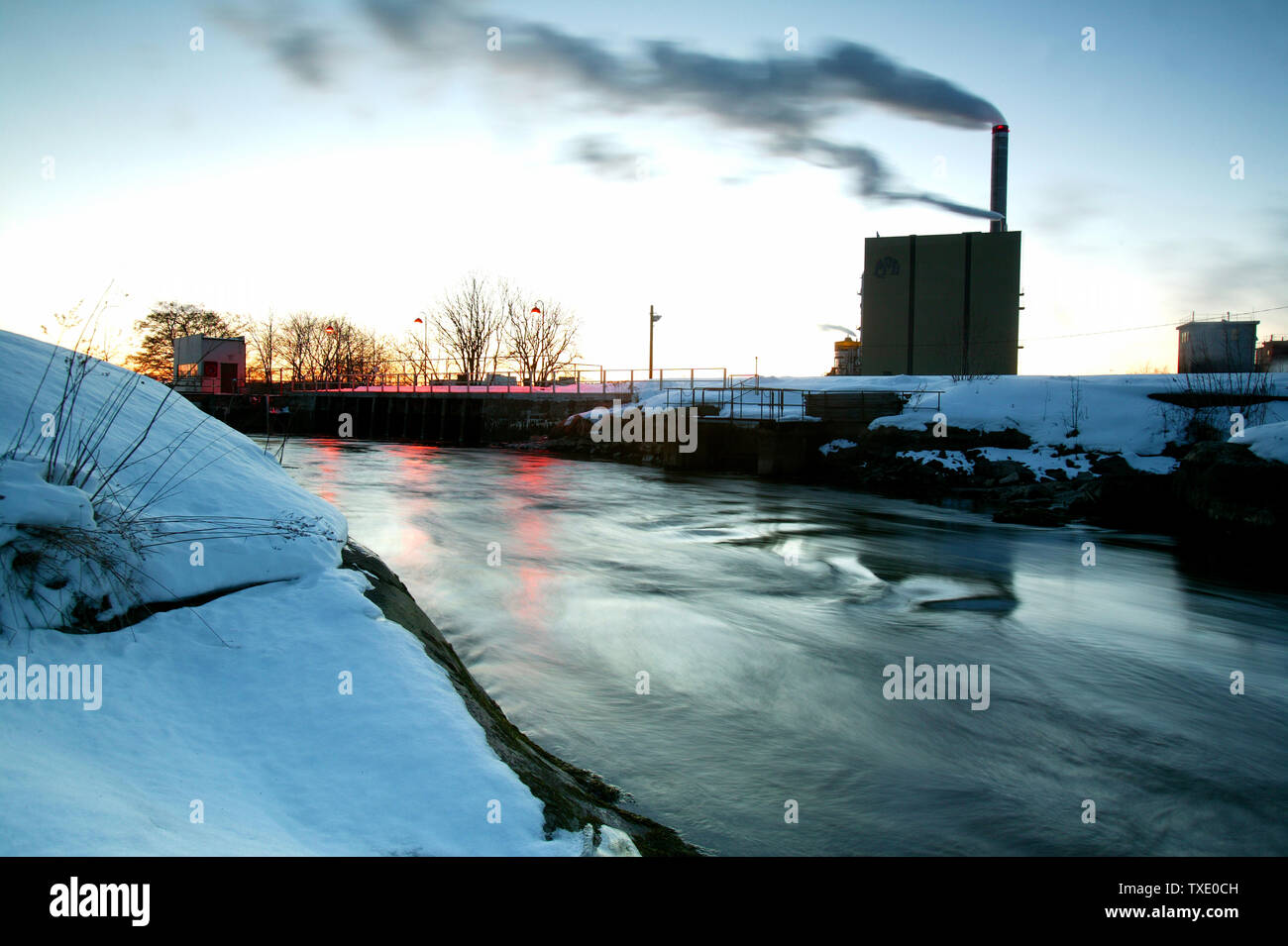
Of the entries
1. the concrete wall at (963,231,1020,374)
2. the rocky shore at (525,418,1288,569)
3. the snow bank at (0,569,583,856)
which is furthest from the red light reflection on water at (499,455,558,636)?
the concrete wall at (963,231,1020,374)

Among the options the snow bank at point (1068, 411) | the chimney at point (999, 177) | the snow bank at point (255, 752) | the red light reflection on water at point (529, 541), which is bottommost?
the red light reflection on water at point (529, 541)

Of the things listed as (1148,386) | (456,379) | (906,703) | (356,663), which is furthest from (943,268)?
(356,663)

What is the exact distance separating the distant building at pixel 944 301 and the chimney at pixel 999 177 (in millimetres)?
1118

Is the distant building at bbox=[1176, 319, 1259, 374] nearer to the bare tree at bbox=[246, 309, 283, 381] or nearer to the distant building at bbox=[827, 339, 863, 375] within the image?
the distant building at bbox=[827, 339, 863, 375]

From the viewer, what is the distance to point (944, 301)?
46.9m

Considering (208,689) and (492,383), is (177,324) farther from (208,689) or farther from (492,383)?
(208,689)

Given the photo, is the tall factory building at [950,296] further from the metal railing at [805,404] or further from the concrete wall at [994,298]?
the metal railing at [805,404]

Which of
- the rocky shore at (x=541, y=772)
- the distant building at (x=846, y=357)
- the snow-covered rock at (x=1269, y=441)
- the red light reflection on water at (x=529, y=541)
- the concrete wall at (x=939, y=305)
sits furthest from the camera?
the distant building at (x=846, y=357)

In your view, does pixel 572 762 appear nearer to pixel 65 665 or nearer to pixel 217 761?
pixel 217 761

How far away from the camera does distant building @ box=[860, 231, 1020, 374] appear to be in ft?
151

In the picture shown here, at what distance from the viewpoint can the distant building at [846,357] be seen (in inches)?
2083

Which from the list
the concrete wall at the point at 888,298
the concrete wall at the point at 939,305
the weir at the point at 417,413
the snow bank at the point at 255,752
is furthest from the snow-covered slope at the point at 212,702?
the concrete wall at the point at 888,298

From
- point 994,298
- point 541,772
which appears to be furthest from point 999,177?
point 541,772
